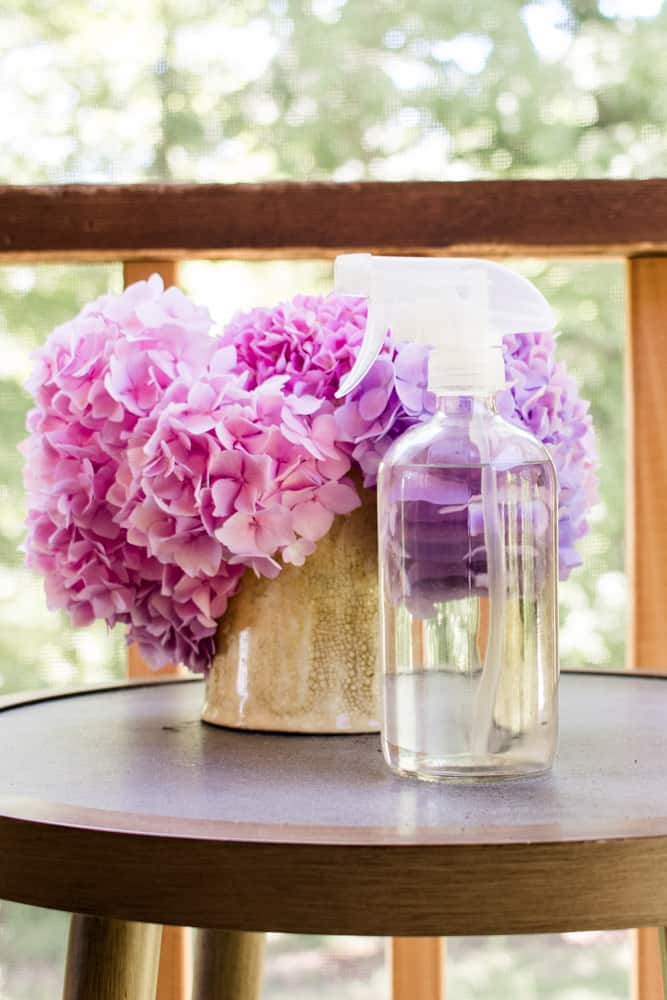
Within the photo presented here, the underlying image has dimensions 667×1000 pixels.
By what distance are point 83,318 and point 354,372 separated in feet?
0.64

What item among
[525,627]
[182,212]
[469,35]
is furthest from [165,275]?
[525,627]

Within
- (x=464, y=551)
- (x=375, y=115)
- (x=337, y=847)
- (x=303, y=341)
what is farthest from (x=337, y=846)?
(x=375, y=115)

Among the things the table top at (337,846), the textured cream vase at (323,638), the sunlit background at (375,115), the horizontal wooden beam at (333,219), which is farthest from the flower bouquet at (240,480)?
the sunlit background at (375,115)

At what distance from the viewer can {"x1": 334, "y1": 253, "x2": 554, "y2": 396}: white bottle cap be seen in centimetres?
60

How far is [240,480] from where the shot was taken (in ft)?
2.15

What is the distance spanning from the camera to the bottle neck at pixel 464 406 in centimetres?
62

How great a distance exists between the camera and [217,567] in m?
0.67

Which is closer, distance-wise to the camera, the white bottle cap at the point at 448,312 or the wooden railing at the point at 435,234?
the white bottle cap at the point at 448,312

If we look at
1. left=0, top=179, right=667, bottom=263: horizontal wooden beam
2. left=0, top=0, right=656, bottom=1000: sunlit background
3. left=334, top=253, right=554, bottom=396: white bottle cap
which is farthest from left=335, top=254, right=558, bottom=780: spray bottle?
left=0, top=0, right=656, bottom=1000: sunlit background

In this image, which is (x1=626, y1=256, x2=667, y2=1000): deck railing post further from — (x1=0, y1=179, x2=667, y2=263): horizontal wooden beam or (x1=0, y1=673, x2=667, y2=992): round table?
(x1=0, y1=673, x2=667, y2=992): round table

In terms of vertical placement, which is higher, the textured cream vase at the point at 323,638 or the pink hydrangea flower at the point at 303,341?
the pink hydrangea flower at the point at 303,341

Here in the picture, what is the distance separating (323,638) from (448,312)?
209 mm

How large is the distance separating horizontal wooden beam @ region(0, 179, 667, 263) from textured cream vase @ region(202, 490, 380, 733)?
0.49 meters

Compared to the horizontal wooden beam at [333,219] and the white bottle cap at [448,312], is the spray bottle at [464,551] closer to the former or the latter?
the white bottle cap at [448,312]
